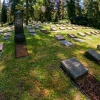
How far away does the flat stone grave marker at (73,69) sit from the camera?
5.02 metres

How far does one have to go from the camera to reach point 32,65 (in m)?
5.91

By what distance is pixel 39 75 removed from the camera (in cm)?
524

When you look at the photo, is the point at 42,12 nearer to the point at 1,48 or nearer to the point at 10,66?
the point at 1,48

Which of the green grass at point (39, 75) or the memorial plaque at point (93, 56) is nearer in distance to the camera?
the green grass at point (39, 75)

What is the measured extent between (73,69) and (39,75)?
1.13m

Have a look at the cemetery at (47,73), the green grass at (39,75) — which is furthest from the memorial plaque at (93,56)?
the green grass at (39,75)

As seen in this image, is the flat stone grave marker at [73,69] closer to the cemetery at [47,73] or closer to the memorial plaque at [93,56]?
the cemetery at [47,73]

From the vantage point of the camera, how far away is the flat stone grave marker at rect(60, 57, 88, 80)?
5.02 m

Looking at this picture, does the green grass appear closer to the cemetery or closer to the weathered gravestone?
the cemetery

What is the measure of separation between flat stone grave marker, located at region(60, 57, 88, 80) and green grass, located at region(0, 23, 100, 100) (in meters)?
0.20

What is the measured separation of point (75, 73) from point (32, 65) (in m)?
1.71

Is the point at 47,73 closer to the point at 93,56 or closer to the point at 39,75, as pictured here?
the point at 39,75

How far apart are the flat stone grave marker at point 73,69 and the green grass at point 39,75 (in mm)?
199

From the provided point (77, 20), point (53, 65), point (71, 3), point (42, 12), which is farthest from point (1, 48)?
point (71, 3)
